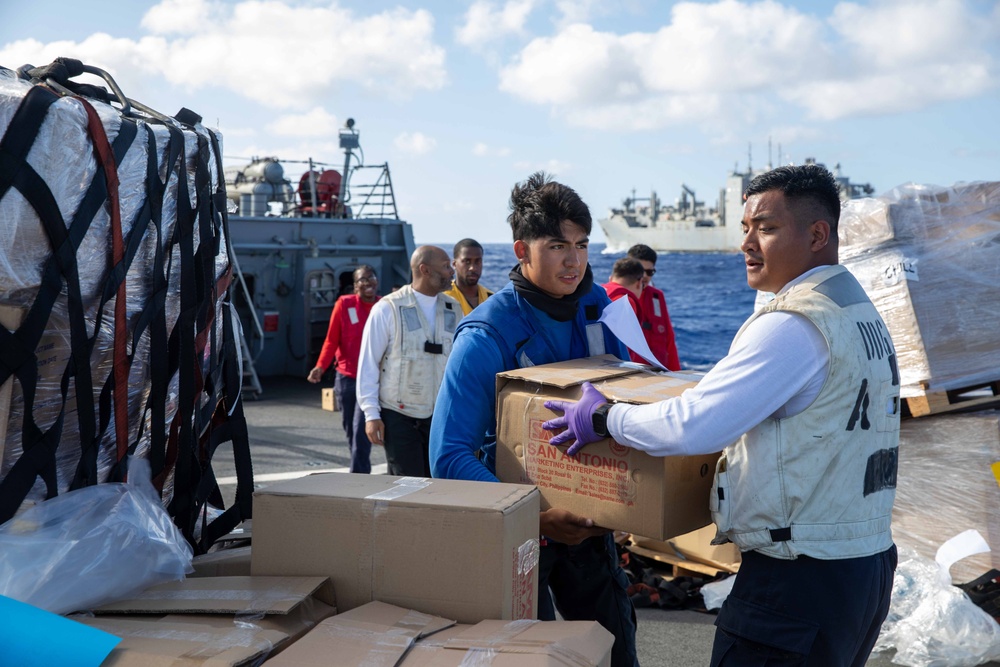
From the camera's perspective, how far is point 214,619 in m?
2.12

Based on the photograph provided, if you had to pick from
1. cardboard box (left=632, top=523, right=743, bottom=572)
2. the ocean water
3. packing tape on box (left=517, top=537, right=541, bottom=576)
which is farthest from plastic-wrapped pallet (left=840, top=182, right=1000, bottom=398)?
the ocean water

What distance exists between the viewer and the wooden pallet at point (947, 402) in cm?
479

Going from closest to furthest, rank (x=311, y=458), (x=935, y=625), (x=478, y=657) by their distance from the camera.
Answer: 1. (x=478, y=657)
2. (x=935, y=625)
3. (x=311, y=458)

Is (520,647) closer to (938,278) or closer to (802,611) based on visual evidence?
(802,611)

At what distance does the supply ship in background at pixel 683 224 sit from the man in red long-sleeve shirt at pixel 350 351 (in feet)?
266

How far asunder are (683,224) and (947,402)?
90.9m

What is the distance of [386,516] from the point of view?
2250 millimetres

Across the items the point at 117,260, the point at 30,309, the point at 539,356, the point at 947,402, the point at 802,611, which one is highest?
the point at 117,260

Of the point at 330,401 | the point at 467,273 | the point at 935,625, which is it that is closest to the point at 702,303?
the point at 330,401

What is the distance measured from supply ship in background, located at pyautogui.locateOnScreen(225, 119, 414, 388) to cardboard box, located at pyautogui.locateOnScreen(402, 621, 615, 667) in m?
11.6

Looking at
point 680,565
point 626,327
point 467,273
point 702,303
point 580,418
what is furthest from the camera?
point 702,303

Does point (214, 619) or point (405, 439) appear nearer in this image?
point (214, 619)

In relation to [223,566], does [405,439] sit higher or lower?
lower

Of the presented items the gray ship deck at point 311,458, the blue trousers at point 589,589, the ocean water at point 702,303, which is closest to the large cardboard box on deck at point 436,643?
the blue trousers at point 589,589
